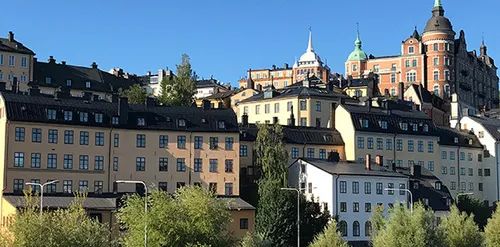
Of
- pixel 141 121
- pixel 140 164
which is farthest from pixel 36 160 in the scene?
pixel 141 121

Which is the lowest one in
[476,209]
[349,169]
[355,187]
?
[476,209]

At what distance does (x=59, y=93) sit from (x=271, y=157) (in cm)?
2320

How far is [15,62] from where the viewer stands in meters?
132

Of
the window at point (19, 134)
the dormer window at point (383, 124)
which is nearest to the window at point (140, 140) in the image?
the window at point (19, 134)

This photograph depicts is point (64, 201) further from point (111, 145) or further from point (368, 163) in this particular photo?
point (368, 163)

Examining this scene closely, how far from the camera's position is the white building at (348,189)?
94.2 metres

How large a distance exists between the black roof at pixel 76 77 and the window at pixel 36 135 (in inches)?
1920

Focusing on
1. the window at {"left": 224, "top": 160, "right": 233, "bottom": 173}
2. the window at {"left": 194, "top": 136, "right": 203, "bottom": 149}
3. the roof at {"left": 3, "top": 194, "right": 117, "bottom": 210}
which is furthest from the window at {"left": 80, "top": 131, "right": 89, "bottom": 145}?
the window at {"left": 224, "top": 160, "right": 233, "bottom": 173}

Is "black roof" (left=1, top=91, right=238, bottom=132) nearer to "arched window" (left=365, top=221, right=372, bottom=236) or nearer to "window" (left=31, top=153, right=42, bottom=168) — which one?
"window" (left=31, top=153, right=42, bottom=168)

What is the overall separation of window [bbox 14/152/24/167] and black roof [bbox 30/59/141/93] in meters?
50.0

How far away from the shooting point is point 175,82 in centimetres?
12719

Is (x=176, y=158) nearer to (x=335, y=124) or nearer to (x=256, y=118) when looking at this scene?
(x=335, y=124)

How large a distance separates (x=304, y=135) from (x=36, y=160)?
3377 cm

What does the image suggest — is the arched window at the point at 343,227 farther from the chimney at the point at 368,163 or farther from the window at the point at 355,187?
the chimney at the point at 368,163
